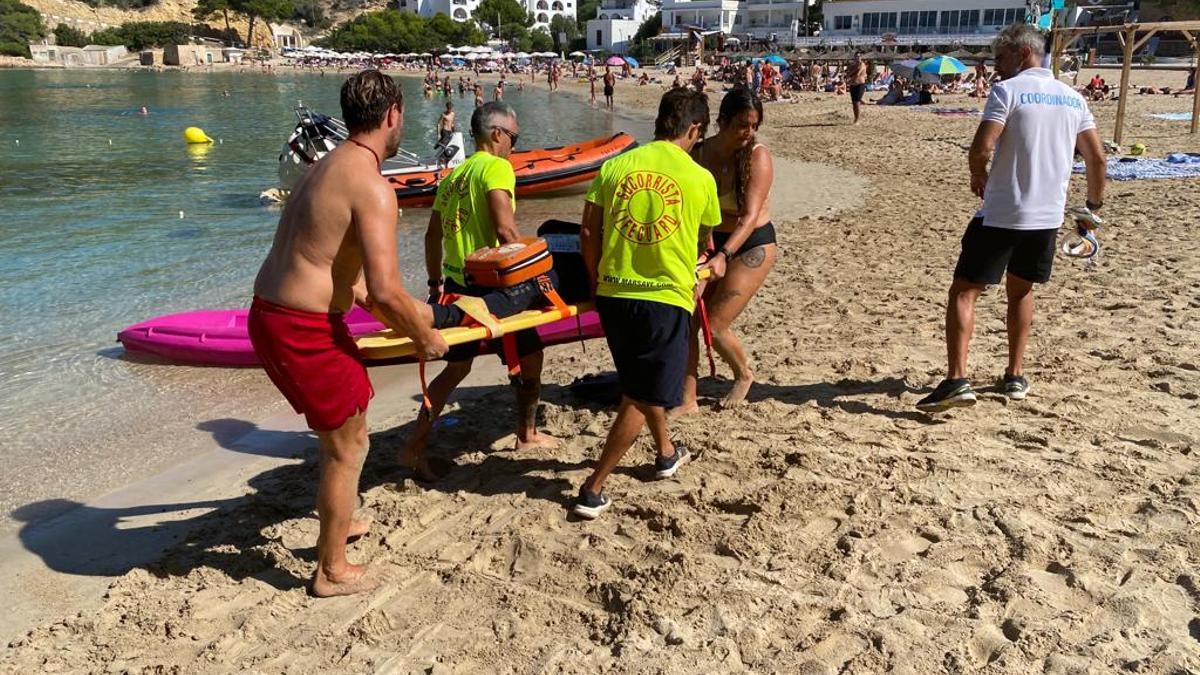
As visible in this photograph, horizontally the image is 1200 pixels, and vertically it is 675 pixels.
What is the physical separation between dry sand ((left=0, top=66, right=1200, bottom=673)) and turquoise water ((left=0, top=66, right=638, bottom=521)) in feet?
6.06

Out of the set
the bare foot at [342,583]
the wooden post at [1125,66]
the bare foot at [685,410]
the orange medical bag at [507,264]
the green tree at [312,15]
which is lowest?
the bare foot at [342,583]

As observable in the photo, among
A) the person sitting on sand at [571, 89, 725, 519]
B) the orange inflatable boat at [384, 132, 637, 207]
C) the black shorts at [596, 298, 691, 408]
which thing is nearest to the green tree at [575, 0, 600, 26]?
the orange inflatable boat at [384, 132, 637, 207]

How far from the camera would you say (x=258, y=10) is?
109 meters

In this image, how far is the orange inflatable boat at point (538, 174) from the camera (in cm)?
1359

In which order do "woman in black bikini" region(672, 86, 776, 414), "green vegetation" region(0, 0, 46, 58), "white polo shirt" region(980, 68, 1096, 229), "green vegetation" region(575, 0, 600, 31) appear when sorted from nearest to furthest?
"white polo shirt" region(980, 68, 1096, 229)
"woman in black bikini" region(672, 86, 776, 414)
"green vegetation" region(0, 0, 46, 58)
"green vegetation" region(575, 0, 600, 31)

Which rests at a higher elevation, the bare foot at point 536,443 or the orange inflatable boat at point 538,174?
the orange inflatable boat at point 538,174

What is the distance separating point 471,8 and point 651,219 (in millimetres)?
127296

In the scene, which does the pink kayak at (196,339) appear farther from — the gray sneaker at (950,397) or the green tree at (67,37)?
the green tree at (67,37)

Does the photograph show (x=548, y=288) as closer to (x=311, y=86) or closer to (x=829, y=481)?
(x=829, y=481)

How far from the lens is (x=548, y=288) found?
3797 mm

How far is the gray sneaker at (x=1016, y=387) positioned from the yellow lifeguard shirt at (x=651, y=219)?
2128 mm

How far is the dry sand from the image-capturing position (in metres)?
2.68

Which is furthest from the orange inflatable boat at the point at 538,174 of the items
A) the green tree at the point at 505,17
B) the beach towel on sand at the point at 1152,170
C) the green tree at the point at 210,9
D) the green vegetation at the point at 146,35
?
the green tree at the point at 210,9

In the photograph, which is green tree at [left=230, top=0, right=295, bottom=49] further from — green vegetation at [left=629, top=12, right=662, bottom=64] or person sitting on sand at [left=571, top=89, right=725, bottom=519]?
person sitting on sand at [left=571, top=89, right=725, bottom=519]
